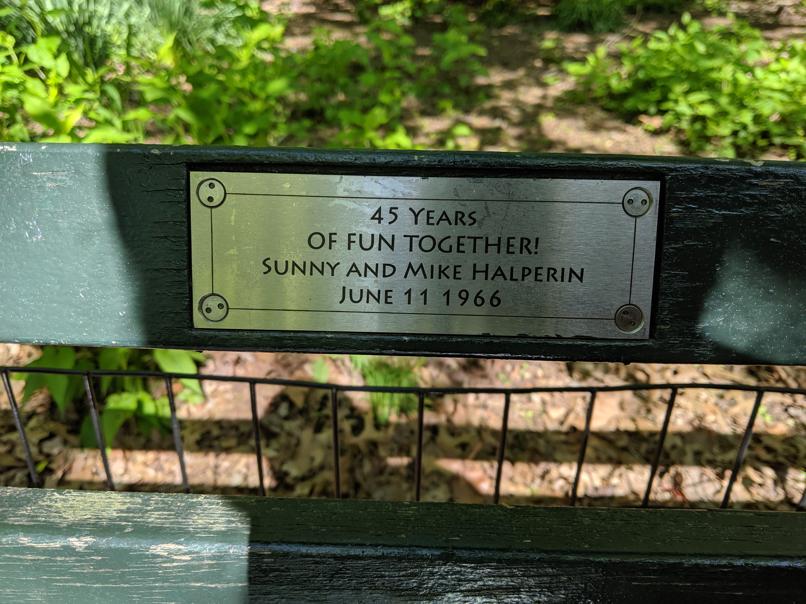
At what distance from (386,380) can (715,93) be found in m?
2.87

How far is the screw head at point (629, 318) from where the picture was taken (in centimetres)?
104

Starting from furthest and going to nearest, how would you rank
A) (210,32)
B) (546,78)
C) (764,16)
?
(764,16), (546,78), (210,32)

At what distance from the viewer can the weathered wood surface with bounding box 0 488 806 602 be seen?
96 cm

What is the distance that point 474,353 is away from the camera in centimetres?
107

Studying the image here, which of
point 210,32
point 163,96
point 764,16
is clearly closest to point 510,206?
point 163,96

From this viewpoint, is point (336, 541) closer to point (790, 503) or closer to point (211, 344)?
point (211, 344)

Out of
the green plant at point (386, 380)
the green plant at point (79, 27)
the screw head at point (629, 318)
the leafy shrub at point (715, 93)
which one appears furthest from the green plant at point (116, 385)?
the leafy shrub at point (715, 93)

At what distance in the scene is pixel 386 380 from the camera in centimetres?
267

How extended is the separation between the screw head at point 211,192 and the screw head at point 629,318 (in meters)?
0.62

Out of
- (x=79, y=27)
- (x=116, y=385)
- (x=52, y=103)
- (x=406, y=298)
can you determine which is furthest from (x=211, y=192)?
(x=79, y=27)

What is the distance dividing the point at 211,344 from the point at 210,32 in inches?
177

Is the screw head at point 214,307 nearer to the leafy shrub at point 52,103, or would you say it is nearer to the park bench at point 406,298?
the park bench at point 406,298

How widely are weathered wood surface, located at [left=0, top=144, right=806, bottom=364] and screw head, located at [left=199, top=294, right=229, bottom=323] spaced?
1.1 inches

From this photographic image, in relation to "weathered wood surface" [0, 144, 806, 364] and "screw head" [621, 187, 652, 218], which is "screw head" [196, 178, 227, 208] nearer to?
"weathered wood surface" [0, 144, 806, 364]
